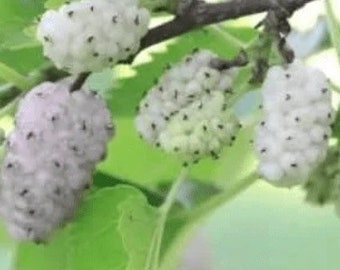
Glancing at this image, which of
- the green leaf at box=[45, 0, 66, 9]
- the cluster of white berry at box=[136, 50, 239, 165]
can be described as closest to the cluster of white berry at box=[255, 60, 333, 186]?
the cluster of white berry at box=[136, 50, 239, 165]

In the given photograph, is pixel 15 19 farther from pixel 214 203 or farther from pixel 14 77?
pixel 214 203

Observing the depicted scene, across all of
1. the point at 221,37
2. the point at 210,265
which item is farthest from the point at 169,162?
the point at 210,265

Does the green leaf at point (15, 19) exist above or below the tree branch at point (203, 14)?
below

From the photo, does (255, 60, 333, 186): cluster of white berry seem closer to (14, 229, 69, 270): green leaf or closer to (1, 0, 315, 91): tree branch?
(1, 0, 315, 91): tree branch

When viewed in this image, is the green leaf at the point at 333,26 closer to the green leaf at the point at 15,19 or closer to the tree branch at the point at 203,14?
the tree branch at the point at 203,14

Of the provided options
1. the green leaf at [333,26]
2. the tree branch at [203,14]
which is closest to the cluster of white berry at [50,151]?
the tree branch at [203,14]

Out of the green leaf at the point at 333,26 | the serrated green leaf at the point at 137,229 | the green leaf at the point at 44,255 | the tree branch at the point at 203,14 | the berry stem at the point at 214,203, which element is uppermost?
the tree branch at the point at 203,14

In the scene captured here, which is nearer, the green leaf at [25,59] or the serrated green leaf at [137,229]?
the serrated green leaf at [137,229]

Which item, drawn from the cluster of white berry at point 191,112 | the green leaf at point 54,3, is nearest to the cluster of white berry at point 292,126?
the cluster of white berry at point 191,112
